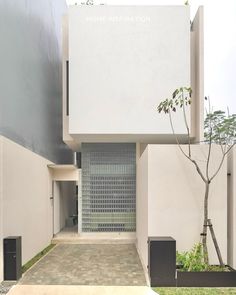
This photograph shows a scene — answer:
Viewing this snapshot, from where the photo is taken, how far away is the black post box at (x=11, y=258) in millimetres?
6547

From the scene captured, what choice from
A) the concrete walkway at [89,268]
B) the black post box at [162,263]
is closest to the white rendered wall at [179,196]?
the black post box at [162,263]

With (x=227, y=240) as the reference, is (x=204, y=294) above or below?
below

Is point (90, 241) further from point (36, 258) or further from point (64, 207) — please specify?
point (64, 207)

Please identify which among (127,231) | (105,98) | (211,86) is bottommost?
(127,231)

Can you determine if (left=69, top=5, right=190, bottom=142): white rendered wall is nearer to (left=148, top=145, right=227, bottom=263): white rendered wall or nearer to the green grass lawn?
(left=148, top=145, right=227, bottom=263): white rendered wall

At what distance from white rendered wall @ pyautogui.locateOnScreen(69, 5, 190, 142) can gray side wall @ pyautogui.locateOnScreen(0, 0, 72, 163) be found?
1.49 m

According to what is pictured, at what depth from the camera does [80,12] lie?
10.7 m

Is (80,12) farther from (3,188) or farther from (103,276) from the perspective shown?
(103,276)

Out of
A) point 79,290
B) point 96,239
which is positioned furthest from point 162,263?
point 96,239

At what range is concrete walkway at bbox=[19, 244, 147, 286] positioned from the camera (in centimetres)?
666

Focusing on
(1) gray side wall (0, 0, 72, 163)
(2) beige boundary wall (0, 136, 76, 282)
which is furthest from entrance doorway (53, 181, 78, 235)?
(1) gray side wall (0, 0, 72, 163)

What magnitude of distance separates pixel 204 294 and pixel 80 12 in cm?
944

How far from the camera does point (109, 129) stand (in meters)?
10.7

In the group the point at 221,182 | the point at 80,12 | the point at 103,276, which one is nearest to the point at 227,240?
the point at 221,182
